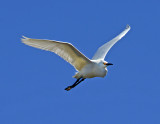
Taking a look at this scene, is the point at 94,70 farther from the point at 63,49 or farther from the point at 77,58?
the point at 63,49

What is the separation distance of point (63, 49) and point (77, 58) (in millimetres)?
1005

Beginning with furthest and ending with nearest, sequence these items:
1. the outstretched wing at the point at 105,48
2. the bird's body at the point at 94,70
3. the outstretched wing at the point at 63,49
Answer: the outstretched wing at the point at 105,48 < the bird's body at the point at 94,70 < the outstretched wing at the point at 63,49

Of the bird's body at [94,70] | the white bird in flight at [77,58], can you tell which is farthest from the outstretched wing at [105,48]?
the bird's body at [94,70]

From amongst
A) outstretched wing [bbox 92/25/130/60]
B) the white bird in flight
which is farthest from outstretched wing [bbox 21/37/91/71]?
outstretched wing [bbox 92/25/130/60]

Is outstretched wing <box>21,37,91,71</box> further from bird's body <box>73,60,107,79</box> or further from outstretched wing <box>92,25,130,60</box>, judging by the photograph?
outstretched wing <box>92,25,130,60</box>

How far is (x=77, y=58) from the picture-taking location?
20422mm

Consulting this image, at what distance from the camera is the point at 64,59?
2027 centimetres

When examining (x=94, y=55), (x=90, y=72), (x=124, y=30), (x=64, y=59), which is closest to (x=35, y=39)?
(x=64, y=59)

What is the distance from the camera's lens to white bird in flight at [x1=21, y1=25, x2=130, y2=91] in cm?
1930

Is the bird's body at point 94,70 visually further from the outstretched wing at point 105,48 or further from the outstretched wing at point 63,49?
the outstretched wing at point 105,48

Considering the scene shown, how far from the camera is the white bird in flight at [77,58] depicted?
19.3 meters

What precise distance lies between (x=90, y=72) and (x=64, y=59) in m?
1.38

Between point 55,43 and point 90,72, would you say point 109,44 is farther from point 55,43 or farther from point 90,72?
point 55,43

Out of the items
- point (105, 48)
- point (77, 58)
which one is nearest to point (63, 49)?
point (77, 58)
